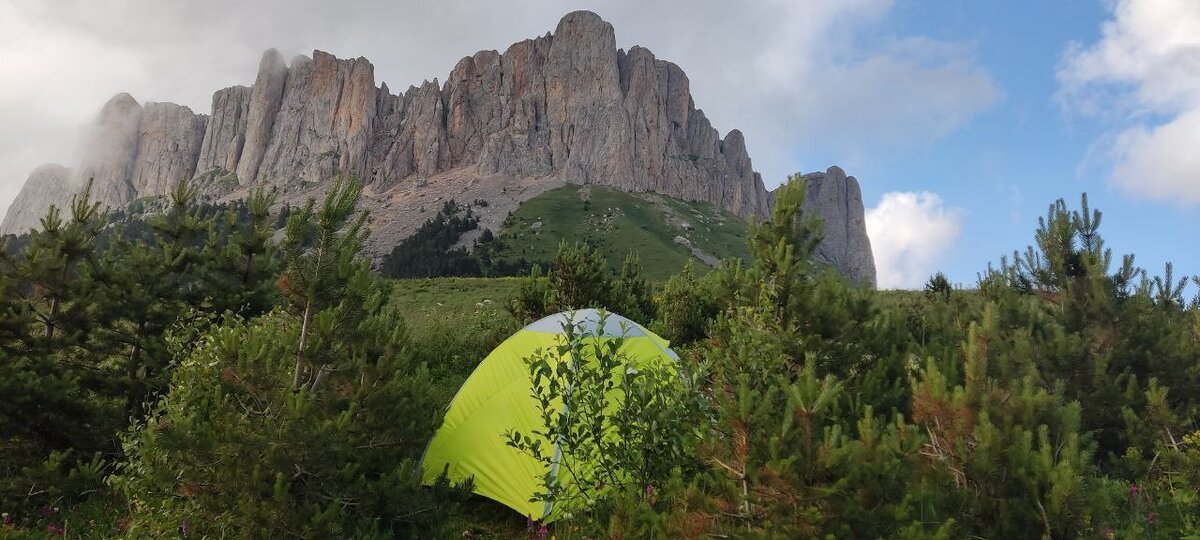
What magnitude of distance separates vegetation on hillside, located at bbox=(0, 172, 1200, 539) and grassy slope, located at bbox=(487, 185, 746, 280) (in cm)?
8717

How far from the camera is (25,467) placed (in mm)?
7402

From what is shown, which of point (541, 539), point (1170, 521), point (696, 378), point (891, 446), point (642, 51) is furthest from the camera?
point (642, 51)

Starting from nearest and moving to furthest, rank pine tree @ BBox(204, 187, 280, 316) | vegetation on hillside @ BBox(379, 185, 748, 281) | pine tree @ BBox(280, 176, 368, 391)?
pine tree @ BBox(280, 176, 368, 391), pine tree @ BBox(204, 187, 280, 316), vegetation on hillside @ BBox(379, 185, 748, 281)

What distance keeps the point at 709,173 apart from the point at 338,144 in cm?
11997

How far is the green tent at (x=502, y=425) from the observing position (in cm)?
784

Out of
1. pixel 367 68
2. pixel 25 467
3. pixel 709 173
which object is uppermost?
pixel 367 68

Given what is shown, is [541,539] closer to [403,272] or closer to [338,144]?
[403,272]

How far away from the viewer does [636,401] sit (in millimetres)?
5387

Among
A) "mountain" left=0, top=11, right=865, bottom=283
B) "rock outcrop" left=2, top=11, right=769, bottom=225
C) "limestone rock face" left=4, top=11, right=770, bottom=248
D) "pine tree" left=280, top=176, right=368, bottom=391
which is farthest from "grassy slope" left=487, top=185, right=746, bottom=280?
"pine tree" left=280, top=176, right=368, bottom=391

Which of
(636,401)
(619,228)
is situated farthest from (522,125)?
(636,401)

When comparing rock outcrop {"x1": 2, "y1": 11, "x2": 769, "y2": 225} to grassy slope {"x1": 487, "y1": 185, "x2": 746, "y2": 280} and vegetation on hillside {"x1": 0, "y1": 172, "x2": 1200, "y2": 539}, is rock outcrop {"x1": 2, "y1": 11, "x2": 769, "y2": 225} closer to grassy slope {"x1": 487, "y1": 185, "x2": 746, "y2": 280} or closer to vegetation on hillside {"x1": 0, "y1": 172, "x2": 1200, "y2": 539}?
grassy slope {"x1": 487, "y1": 185, "x2": 746, "y2": 280}

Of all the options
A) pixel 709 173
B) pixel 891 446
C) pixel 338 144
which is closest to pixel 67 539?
pixel 891 446

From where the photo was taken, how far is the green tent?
25.7 feet

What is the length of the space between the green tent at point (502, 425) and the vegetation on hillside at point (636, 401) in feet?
1.68
